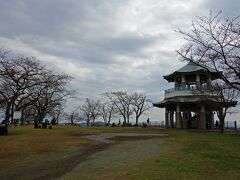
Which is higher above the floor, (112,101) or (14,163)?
(112,101)

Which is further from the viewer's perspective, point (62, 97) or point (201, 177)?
point (62, 97)

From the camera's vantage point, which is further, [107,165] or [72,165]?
[72,165]

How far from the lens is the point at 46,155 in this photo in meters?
15.7

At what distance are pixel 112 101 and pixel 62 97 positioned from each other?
30790 mm

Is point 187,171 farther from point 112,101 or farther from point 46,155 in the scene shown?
point 112,101

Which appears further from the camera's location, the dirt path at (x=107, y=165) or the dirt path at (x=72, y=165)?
the dirt path at (x=72, y=165)

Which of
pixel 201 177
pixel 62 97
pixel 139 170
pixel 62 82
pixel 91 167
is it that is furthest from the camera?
pixel 62 97

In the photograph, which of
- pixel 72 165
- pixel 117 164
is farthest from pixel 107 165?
pixel 72 165

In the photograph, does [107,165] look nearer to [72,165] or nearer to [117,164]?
[117,164]

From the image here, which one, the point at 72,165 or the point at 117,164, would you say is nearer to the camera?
the point at 117,164

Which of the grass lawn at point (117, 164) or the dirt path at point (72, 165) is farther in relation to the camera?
the dirt path at point (72, 165)

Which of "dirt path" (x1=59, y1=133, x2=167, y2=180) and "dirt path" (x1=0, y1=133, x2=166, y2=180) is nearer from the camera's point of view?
"dirt path" (x1=59, y1=133, x2=167, y2=180)

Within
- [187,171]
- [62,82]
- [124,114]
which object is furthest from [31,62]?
[124,114]

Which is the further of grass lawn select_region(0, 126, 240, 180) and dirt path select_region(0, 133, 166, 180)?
dirt path select_region(0, 133, 166, 180)
